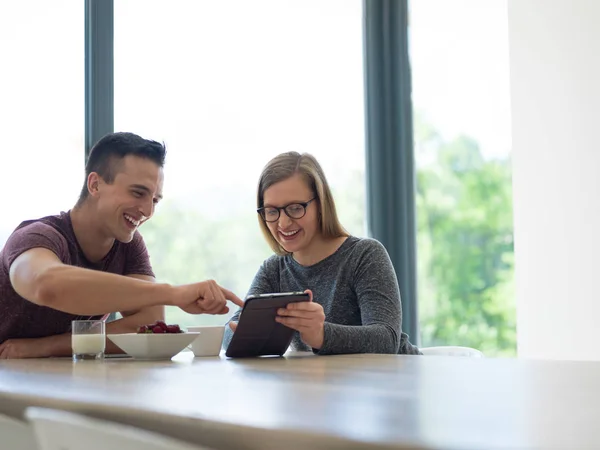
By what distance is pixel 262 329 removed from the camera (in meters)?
1.84

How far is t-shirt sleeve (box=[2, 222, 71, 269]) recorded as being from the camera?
2062 millimetres

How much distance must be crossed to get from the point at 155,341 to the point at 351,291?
733 millimetres

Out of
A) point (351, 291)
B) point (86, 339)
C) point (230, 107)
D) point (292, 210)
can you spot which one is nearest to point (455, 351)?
point (351, 291)

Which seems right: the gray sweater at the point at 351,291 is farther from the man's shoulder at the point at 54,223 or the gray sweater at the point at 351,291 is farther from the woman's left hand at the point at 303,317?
the man's shoulder at the point at 54,223

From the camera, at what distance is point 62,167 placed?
306 cm

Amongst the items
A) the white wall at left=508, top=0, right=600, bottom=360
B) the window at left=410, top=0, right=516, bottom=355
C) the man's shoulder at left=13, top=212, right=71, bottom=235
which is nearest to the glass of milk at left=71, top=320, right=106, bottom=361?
the man's shoulder at left=13, top=212, right=71, bottom=235

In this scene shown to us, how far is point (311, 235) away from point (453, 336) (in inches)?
106

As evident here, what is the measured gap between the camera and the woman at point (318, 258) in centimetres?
224

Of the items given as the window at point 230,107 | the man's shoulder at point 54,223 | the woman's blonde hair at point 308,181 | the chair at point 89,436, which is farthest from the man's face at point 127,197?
the chair at point 89,436

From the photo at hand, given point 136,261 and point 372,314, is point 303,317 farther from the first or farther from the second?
→ point 136,261

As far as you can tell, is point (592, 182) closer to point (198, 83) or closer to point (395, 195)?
point (395, 195)

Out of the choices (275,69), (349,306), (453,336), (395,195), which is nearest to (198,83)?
(275,69)

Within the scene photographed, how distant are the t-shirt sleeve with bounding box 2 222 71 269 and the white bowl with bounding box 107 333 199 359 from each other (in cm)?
39

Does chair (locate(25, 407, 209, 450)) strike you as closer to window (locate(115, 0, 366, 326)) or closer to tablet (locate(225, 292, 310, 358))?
tablet (locate(225, 292, 310, 358))
